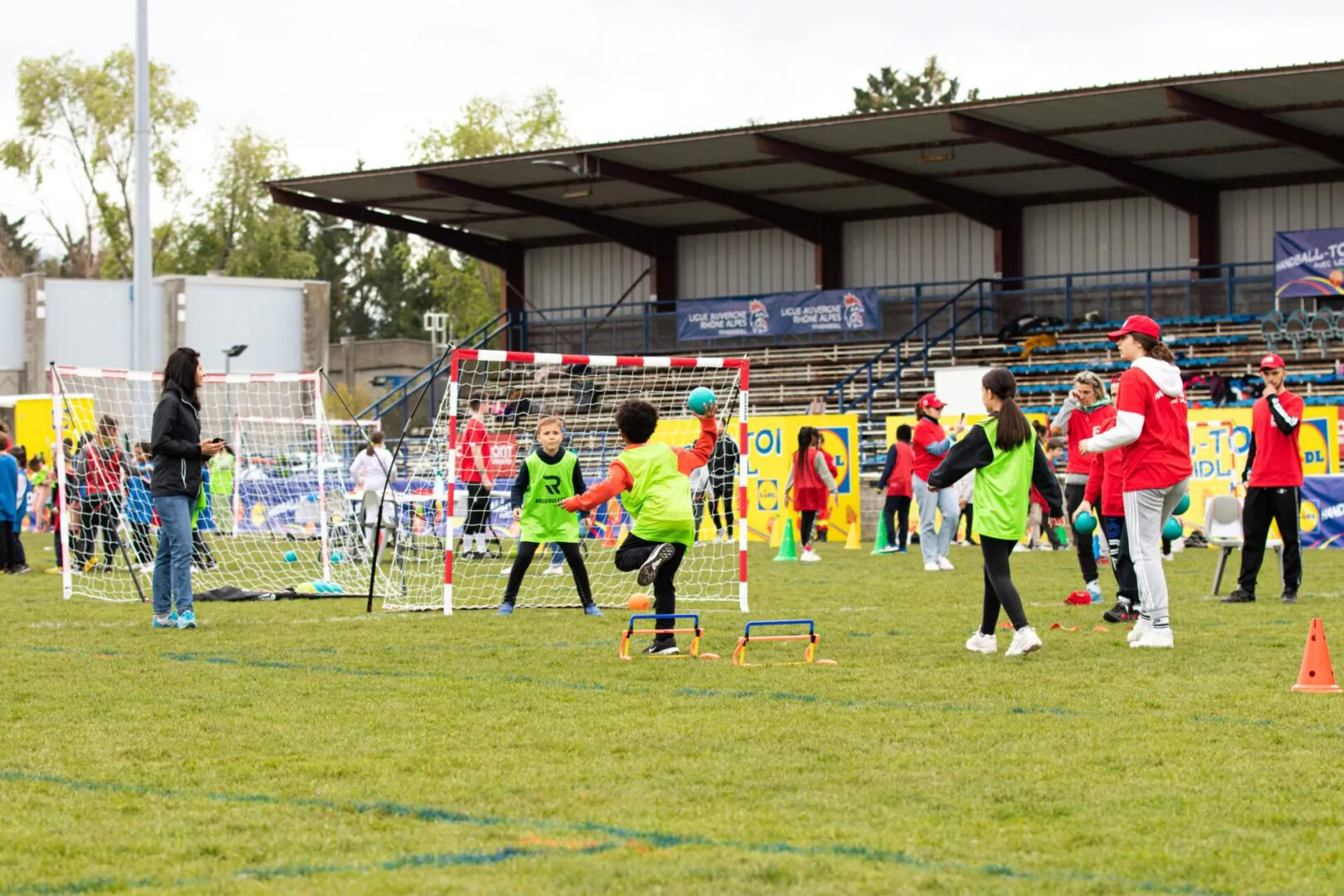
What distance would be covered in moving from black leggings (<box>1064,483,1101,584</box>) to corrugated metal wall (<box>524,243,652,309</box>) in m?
28.9

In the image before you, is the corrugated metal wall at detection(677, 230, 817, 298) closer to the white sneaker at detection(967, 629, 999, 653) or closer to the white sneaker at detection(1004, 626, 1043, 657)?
the white sneaker at detection(967, 629, 999, 653)

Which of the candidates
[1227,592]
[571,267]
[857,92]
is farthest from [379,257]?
[1227,592]

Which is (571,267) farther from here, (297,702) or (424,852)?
(424,852)

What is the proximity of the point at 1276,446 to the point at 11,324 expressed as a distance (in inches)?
1765

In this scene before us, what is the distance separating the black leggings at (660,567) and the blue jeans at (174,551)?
3456 millimetres

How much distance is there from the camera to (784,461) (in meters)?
26.9

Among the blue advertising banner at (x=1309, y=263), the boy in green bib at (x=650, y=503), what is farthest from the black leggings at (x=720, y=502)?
the blue advertising banner at (x=1309, y=263)

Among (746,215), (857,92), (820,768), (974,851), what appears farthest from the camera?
(857,92)

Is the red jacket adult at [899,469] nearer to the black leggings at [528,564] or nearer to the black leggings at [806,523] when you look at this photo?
the black leggings at [806,523]

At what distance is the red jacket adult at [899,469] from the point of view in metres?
22.8

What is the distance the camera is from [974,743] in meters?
7.29

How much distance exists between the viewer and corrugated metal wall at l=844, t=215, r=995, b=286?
39.5 m

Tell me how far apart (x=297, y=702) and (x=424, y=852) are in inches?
137

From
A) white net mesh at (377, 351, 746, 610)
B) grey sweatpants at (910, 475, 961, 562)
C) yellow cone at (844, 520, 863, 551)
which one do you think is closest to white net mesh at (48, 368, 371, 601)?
white net mesh at (377, 351, 746, 610)
